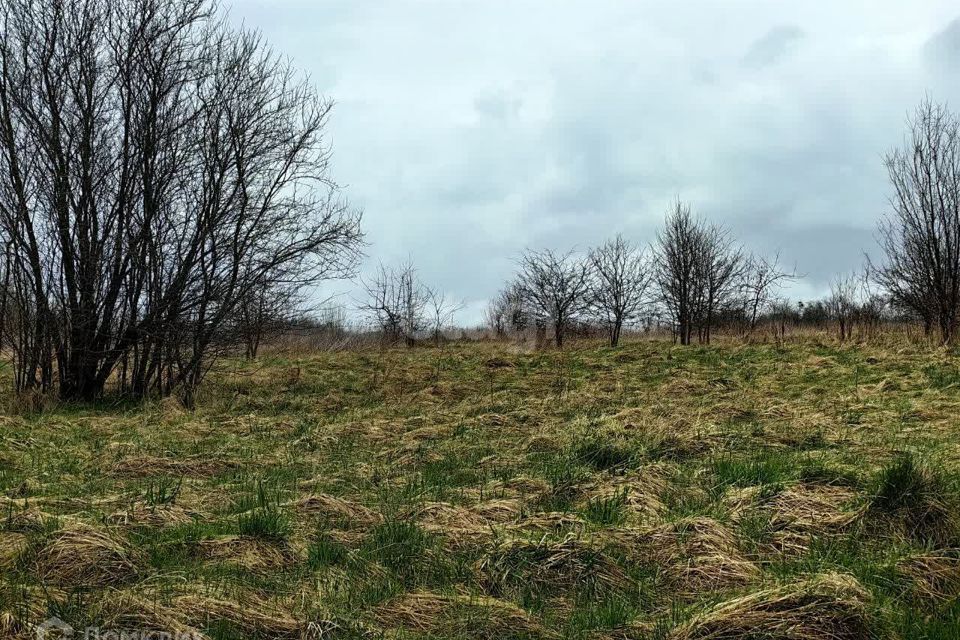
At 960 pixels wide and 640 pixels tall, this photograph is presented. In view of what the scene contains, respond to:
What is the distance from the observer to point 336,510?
4.70 metres

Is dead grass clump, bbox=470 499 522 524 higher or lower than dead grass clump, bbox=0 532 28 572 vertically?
lower

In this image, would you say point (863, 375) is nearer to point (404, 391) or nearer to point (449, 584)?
point (404, 391)

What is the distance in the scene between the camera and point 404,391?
1316 centimetres

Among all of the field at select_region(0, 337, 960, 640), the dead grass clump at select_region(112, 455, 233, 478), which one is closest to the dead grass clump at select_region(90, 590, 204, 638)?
the field at select_region(0, 337, 960, 640)

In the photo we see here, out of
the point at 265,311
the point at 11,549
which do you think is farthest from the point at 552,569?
the point at 265,311

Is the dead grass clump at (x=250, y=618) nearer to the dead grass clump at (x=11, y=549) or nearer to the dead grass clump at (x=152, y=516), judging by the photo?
the dead grass clump at (x=11, y=549)

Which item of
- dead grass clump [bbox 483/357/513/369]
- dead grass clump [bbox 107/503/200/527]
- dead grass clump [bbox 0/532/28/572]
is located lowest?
dead grass clump [bbox 107/503/200/527]

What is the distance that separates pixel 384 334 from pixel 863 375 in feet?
67.6

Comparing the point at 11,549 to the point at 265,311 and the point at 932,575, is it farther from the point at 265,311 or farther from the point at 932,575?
the point at 265,311

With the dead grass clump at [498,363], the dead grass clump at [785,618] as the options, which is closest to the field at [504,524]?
the dead grass clump at [785,618]

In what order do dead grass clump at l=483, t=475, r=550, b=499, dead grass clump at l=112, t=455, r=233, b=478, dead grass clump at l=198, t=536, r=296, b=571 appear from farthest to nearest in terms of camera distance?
dead grass clump at l=112, t=455, r=233, b=478, dead grass clump at l=483, t=475, r=550, b=499, dead grass clump at l=198, t=536, r=296, b=571

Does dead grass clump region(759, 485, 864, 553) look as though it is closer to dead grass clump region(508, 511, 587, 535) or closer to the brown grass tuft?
the brown grass tuft

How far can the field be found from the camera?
9.47ft

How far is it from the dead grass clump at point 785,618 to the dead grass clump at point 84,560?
278 centimetres
